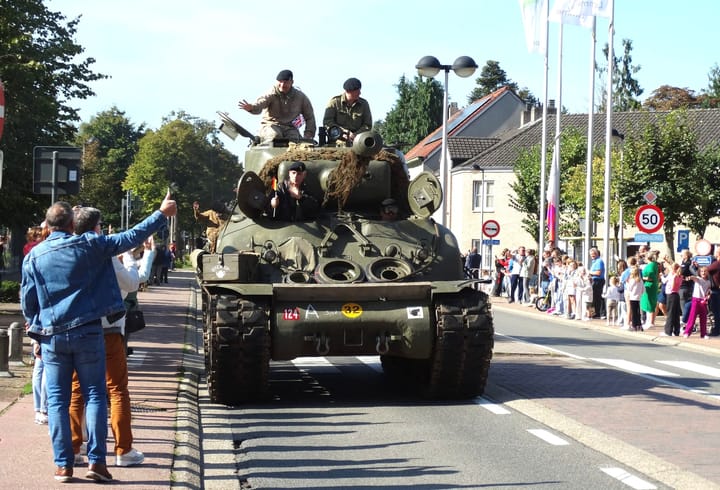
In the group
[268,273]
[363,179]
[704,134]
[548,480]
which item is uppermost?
[704,134]

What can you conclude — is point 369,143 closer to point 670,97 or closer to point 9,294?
point 9,294

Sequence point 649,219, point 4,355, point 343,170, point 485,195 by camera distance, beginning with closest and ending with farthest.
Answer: point 343,170, point 4,355, point 649,219, point 485,195

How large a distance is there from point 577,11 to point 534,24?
5488 mm

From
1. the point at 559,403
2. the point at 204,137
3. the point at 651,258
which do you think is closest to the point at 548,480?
the point at 559,403

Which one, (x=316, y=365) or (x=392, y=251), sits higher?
(x=392, y=251)

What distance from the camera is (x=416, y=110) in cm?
10031

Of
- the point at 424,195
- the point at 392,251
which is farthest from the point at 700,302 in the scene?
the point at 392,251

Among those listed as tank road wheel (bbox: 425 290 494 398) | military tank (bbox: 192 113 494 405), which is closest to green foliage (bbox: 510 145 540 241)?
military tank (bbox: 192 113 494 405)

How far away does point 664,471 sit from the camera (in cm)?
889

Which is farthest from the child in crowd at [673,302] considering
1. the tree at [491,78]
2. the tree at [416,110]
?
the tree at [491,78]

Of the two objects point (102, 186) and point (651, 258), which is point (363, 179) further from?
point (102, 186)

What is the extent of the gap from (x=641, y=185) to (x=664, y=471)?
29.7 meters

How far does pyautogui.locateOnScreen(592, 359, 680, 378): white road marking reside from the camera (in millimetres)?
17094

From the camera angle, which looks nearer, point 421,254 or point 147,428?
point 147,428
